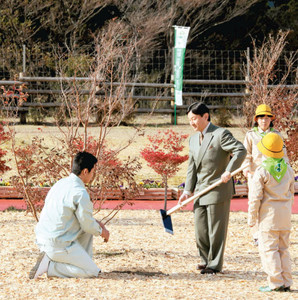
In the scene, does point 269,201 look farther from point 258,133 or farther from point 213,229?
point 258,133

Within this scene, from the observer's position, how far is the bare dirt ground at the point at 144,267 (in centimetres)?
504

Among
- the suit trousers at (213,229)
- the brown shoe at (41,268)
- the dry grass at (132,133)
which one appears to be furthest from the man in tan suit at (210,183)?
the dry grass at (132,133)

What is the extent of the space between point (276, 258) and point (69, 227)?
6.13ft

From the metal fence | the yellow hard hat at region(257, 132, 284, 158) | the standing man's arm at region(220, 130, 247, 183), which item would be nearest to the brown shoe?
the standing man's arm at region(220, 130, 247, 183)

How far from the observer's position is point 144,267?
6.17 m

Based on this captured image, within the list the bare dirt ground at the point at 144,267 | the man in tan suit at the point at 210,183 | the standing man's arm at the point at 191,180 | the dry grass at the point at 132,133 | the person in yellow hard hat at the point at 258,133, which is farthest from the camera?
the dry grass at the point at 132,133

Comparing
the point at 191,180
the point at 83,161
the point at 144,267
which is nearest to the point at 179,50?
the point at 191,180

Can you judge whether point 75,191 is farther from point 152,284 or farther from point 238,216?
point 238,216

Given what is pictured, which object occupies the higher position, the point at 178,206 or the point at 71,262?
A: the point at 178,206

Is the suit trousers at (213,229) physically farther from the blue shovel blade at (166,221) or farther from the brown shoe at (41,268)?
the brown shoe at (41,268)

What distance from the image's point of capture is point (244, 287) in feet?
17.5

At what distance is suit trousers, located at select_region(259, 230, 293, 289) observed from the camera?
5.09 m

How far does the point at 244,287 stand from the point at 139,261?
4.83ft

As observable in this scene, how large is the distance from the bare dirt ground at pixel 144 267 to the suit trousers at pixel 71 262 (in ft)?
0.32
